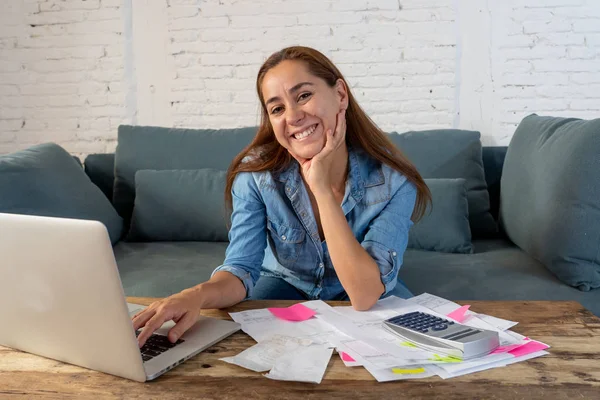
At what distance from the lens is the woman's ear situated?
174 cm

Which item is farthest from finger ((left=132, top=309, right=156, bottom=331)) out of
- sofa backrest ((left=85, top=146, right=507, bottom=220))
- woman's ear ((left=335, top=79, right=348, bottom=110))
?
sofa backrest ((left=85, top=146, right=507, bottom=220))

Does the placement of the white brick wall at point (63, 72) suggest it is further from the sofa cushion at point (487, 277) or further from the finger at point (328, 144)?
the finger at point (328, 144)

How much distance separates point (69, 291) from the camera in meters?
0.94

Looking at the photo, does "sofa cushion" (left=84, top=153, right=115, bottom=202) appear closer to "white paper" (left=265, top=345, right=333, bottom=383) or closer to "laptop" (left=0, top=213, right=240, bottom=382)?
"laptop" (left=0, top=213, right=240, bottom=382)

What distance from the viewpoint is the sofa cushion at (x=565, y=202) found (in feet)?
6.81

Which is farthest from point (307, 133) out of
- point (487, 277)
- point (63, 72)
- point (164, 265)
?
point (63, 72)

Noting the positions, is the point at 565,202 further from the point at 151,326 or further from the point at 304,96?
the point at 151,326

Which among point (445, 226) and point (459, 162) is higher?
point (459, 162)

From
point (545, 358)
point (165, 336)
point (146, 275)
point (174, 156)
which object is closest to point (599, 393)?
point (545, 358)

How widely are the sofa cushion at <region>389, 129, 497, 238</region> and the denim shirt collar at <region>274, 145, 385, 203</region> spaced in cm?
103

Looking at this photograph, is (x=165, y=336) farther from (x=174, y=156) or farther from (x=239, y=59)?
(x=239, y=59)

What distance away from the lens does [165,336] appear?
3.83 feet

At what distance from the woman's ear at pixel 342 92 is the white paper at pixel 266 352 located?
795 mm

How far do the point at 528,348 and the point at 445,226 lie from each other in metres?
1.52
